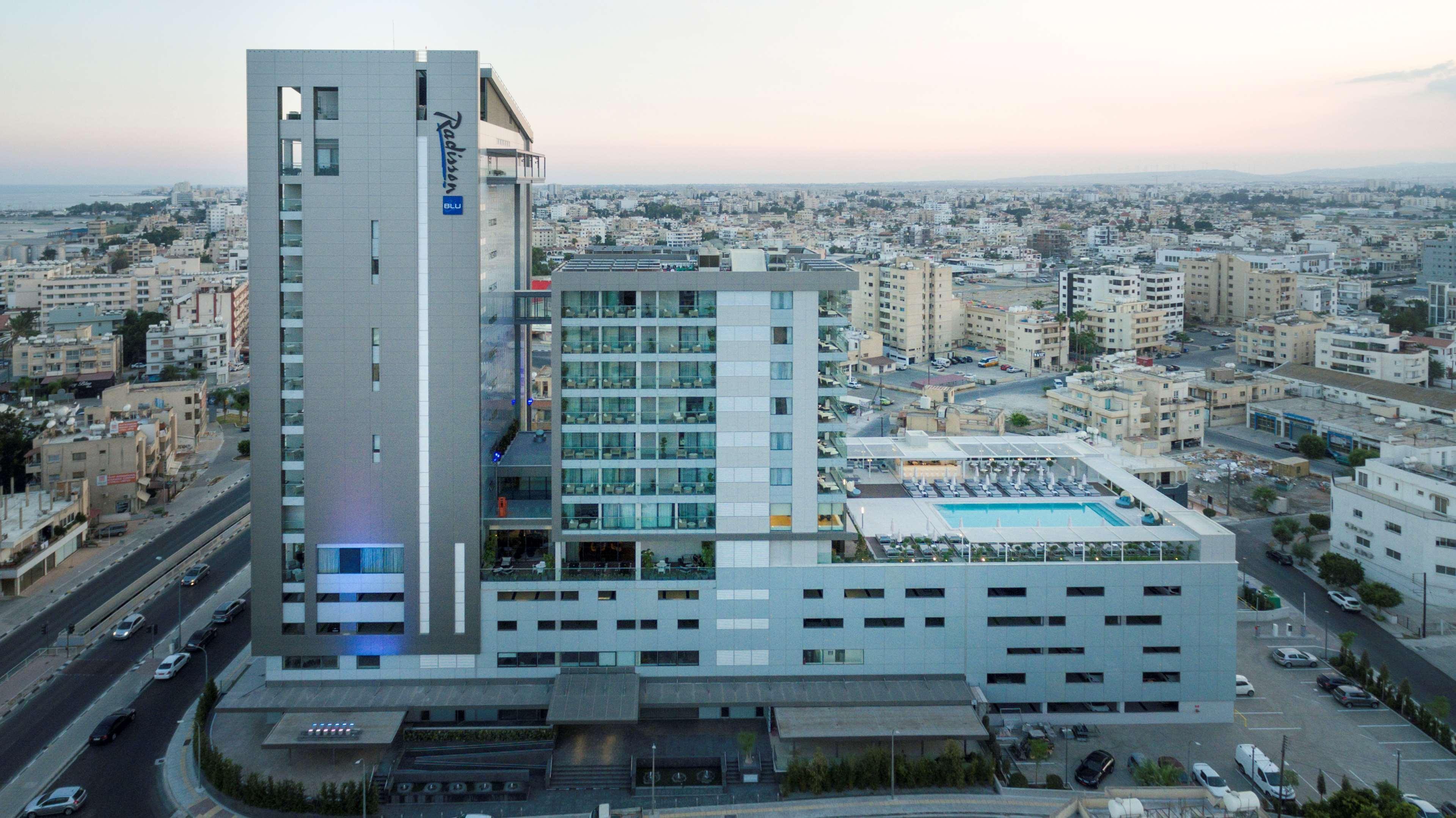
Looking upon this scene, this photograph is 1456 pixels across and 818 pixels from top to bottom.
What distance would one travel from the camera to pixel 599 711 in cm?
1770

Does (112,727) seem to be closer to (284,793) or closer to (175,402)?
(284,793)

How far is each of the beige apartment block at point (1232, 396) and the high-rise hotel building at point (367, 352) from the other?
36.1 metres

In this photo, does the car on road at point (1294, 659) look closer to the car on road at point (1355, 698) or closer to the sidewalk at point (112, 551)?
the car on road at point (1355, 698)

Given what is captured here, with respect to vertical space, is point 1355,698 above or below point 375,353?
below

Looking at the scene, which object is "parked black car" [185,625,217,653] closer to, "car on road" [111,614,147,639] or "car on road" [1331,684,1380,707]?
"car on road" [111,614,147,639]

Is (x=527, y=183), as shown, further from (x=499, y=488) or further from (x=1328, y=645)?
(x=1328, y=645)

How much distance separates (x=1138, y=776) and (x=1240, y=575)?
13529 millimetres

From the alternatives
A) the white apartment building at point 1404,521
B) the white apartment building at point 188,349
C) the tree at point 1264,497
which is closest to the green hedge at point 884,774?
the white apartment building at point 1404,521

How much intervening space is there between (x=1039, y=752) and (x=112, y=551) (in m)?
25.7

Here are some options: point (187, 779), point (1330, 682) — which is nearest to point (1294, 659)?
point (1330, 682)

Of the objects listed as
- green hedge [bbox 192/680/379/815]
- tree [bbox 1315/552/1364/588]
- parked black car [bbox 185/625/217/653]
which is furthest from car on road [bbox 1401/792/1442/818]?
parked black car [bbox 185/625/217/653]

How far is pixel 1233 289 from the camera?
70.9m

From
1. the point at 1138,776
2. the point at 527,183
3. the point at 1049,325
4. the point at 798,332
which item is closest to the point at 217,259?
the point at 1049,325

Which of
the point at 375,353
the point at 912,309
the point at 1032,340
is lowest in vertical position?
the point at 1032,340
